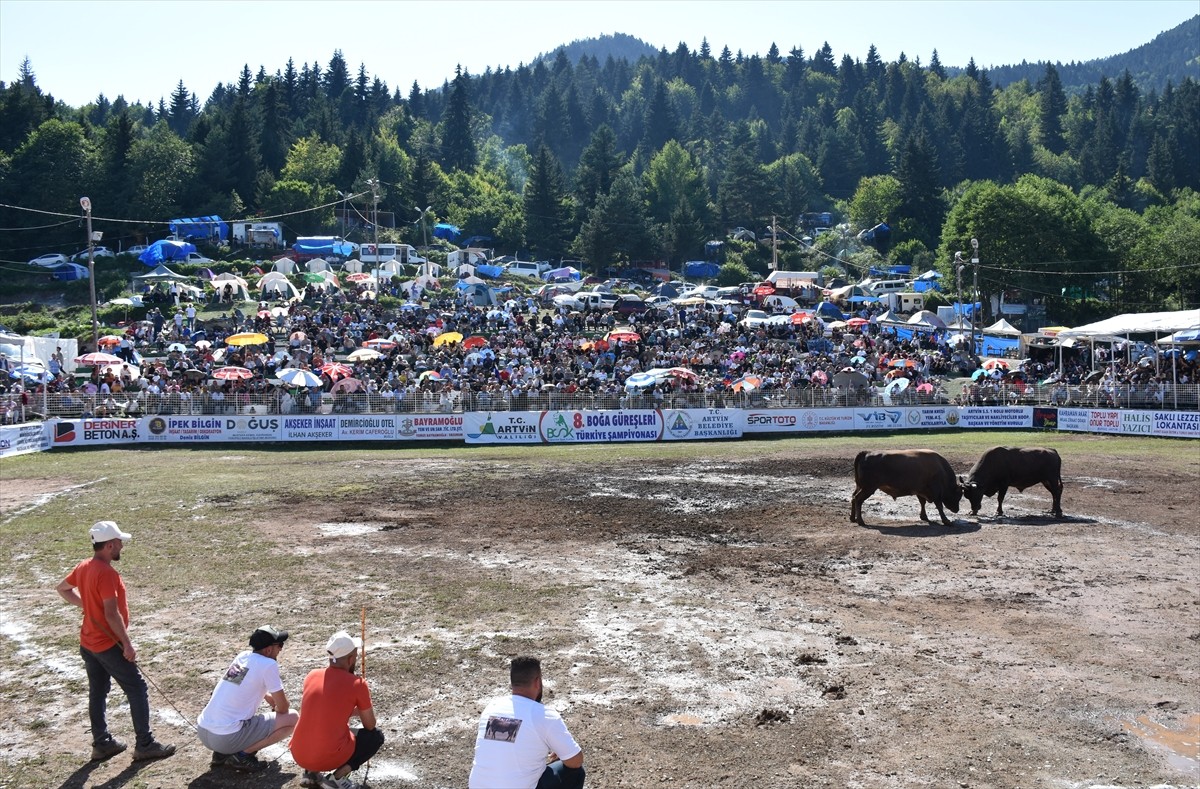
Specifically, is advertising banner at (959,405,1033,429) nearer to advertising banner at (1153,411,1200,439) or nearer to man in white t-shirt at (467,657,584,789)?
advertising banner at (1153,411,1200,439)

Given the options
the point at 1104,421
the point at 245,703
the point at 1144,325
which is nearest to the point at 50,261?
the point at 1144,325

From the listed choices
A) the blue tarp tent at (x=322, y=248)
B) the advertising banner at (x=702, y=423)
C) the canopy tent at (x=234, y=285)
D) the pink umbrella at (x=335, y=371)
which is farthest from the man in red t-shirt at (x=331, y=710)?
the blue tarp tent at (x=322, y=248)

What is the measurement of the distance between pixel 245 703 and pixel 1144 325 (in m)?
48.1

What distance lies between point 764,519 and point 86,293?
80.5 m

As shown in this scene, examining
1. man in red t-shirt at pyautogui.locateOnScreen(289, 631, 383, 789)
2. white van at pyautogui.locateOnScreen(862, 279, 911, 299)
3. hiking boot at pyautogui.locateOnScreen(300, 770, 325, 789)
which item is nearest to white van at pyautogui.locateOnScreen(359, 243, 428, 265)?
white van at pyautogui.locateOnScreen(862, 279, 911, 299)

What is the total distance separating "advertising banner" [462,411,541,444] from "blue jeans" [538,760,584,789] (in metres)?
33.6

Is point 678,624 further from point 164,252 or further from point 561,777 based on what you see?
point 164,252

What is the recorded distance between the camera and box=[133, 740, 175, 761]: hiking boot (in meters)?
9.72

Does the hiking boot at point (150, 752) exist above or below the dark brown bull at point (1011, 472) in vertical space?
below

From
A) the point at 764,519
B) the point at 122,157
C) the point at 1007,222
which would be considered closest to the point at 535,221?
the point at 122,157

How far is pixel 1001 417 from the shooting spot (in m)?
44.0

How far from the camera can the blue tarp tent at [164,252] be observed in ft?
288

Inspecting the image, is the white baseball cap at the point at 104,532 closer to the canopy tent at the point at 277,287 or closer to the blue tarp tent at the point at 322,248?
the canopy tent at the point at 277,287

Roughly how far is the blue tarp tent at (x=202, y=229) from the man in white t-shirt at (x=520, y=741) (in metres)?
104
